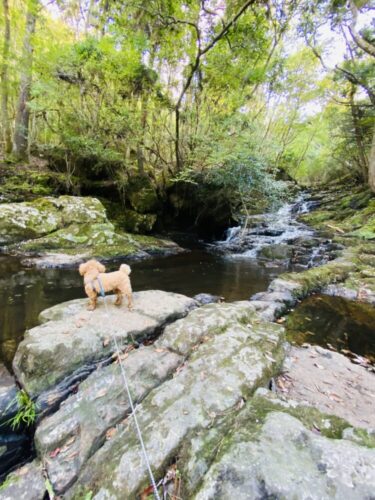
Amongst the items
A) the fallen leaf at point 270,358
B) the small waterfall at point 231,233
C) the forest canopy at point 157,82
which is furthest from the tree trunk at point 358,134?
the fallen leaf at point 270,358

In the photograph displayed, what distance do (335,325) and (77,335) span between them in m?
4.57

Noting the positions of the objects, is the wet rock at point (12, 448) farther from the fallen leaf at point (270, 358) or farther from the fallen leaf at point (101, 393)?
the fallen leaf at point (270, 358)

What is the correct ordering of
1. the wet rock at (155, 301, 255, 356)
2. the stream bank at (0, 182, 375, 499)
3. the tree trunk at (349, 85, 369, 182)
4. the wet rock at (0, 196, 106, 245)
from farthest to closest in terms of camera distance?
the tree trunk at (349, 85, 369, 182)
the wet rock at (0, 196, 106, 245)
the wet rock at (155, 301, 255, 356)
the stream bank at (0, 182, 375, 499)

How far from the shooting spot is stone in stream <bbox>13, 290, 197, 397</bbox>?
269 cm

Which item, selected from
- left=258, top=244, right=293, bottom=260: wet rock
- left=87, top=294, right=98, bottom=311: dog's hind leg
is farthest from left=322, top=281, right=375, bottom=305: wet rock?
left=87, top=294, right=98, bottom=311: dog's hind leg

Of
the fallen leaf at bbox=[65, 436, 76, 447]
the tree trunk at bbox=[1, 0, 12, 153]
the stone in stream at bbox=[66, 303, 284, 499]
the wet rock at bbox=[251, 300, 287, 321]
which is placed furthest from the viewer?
the tree trunk at bbox=[1, 0, 12, 153]

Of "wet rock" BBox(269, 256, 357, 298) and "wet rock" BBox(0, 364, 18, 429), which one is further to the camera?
"wet rock" BBox(269, 256, 357, 298)

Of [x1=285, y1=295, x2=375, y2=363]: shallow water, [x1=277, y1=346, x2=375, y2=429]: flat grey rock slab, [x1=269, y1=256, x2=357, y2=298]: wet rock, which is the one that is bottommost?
[x1=285, y1=295, x2=375, y2=363]: shallow water

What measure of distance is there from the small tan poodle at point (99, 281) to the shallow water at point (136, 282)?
134 centimetres

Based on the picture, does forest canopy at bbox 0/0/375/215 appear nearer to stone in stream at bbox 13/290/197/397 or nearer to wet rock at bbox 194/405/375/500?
stone in stream at bbox 13/290/197/397

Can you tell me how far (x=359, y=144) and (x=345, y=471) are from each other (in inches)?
747

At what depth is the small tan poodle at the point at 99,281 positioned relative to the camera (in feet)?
11.6

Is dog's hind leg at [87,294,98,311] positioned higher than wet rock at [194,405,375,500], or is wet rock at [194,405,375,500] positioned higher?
wet rock at [194,405,375,500]

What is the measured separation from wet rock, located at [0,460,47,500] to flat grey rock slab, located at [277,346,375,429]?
7.58 feet
